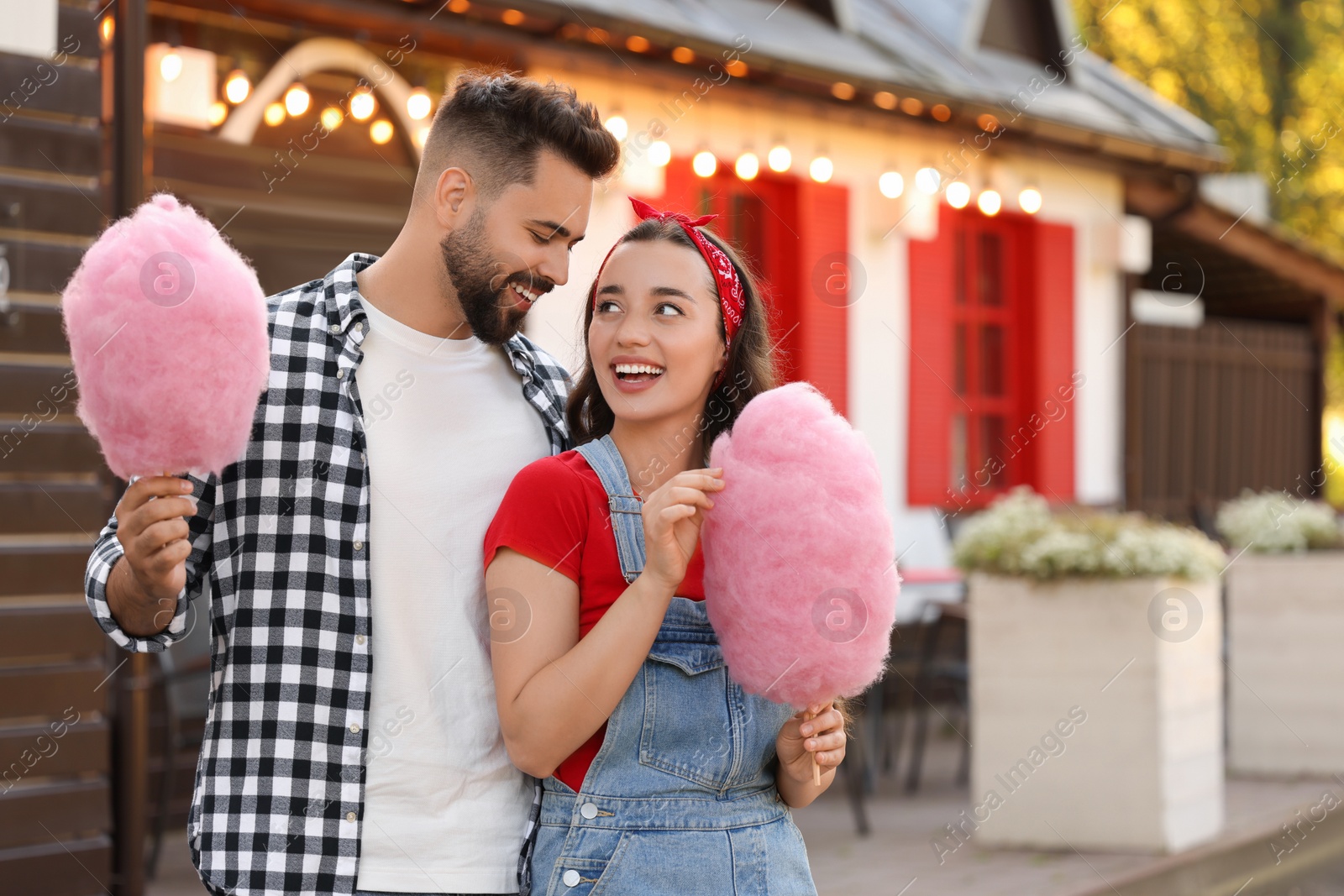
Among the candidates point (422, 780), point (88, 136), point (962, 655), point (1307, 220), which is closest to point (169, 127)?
point (88, 136)

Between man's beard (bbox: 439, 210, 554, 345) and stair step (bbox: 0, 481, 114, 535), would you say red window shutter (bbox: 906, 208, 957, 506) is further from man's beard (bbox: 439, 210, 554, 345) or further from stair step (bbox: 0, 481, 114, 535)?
man's beard (bbox: 439, 210, 554, 345)

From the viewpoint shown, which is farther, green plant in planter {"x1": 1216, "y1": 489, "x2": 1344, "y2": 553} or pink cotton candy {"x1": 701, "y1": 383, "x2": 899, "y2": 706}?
green plant in planter {"x1": 1216, "y1": 489, "x2": 1344, "y2": 553}

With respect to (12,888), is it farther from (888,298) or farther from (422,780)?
(888,298)

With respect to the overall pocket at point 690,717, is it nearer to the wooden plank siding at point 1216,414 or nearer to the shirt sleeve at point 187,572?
the shirt sleeve at point 187,572

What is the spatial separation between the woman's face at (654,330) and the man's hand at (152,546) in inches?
24.1

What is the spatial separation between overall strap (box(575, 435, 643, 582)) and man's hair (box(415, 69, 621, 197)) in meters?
0.48

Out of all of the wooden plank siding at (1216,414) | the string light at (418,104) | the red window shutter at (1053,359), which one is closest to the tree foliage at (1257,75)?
the wooden plank siding at (1216,414)

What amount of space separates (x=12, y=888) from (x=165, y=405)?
2745mm

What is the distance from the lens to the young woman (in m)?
1.78

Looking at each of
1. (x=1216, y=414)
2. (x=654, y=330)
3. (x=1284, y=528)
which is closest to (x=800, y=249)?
(x=1284, y=528)

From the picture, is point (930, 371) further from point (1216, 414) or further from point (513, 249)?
point (513, 249)

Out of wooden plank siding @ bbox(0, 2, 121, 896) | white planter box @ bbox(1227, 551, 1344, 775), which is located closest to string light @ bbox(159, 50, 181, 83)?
wooden plank siding @ bbox(0, 2, 121, 896)

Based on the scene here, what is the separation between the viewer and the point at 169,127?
18.2 feet

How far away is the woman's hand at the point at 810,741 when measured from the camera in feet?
6.22
